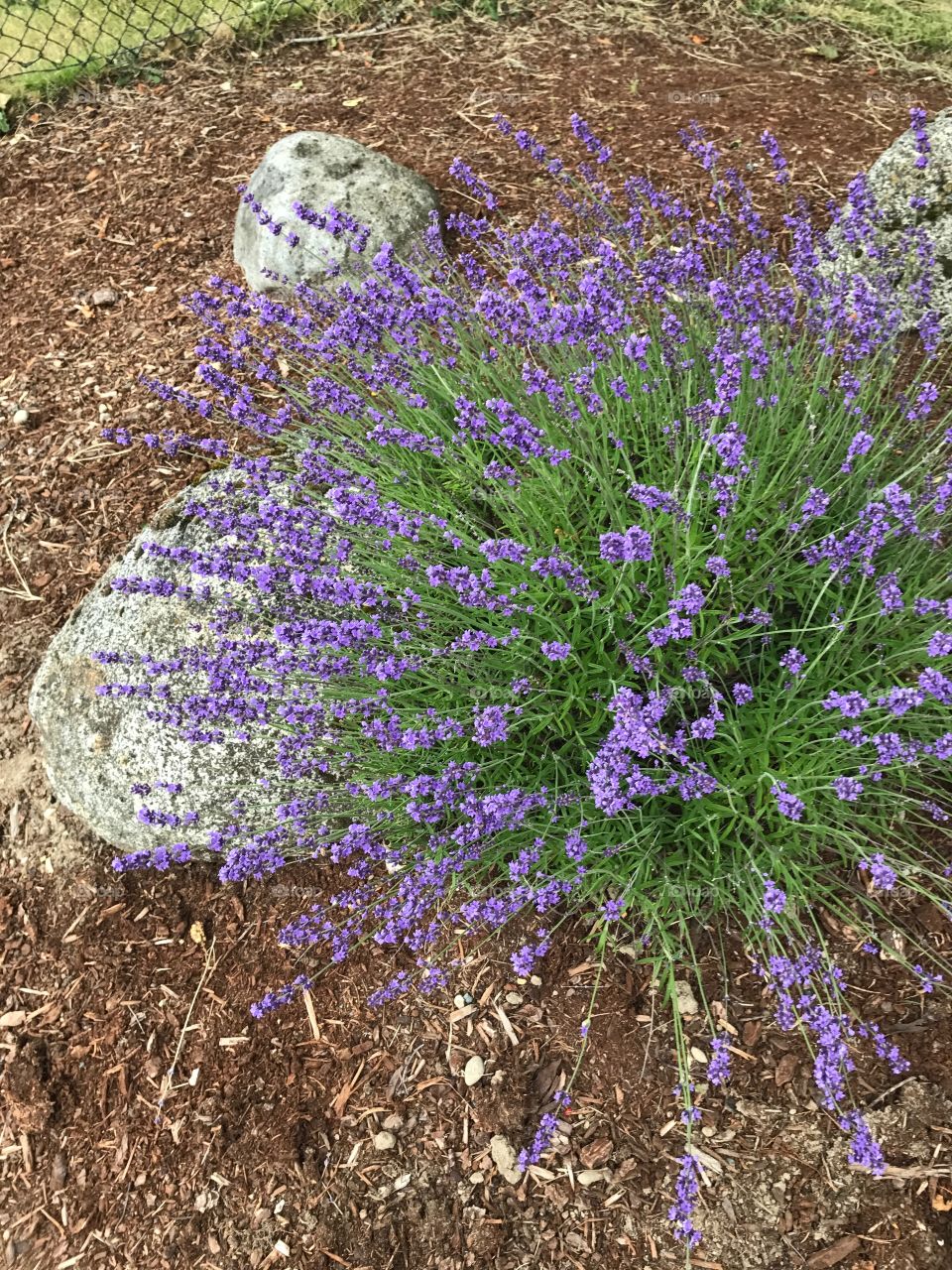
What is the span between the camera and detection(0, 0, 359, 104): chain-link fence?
6160 mm

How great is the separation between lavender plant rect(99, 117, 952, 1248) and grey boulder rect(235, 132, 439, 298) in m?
1.56

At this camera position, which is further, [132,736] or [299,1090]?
[132,736]

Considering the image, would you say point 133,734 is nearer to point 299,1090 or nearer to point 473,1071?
point 299,1090

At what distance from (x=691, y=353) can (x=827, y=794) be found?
1324 mm

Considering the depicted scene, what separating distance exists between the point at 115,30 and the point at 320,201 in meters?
3.52

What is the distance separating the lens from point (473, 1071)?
2.40m

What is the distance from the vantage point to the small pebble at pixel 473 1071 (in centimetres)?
239

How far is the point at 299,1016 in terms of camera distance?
2.61 meters

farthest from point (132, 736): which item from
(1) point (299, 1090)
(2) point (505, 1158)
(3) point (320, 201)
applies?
(3) point (320, 201)

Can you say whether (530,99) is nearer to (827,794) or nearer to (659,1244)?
(827,794)

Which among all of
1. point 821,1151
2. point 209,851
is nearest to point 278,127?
point 209,851

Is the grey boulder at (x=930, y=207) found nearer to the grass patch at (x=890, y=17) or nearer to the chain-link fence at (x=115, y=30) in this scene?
the grass patch at (x=890, y=17)

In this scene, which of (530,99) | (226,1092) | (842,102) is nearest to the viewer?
(226,1092)

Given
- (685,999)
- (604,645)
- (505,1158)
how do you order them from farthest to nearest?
(604,645), (685,999), (505,1158)
